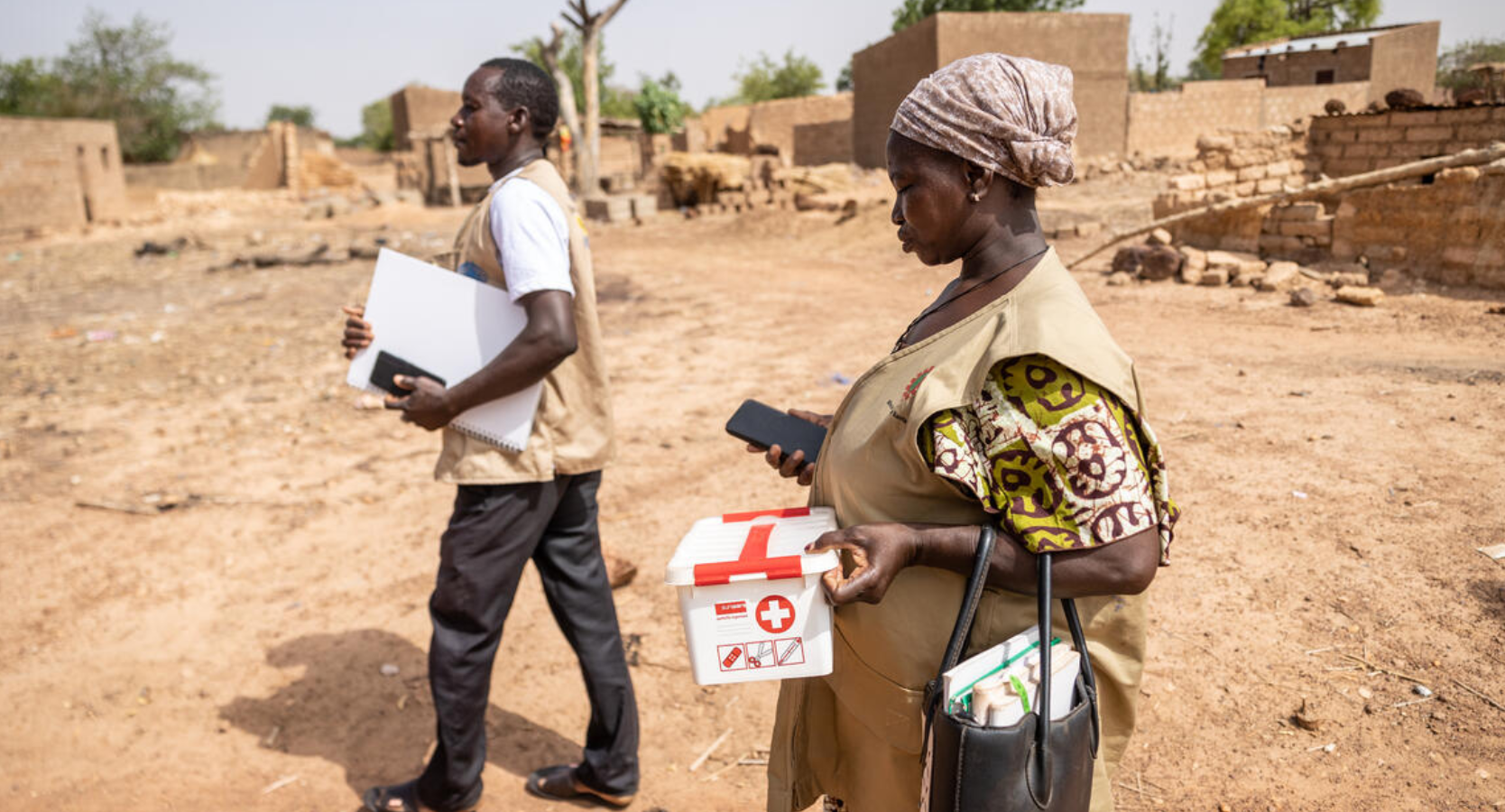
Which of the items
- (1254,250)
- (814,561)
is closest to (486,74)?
(814,561)

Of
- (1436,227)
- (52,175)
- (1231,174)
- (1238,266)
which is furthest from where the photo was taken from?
(52,175)

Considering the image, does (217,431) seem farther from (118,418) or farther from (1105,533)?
(1105,533)

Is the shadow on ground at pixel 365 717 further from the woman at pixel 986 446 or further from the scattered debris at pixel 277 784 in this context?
the woman at pixel 986 446

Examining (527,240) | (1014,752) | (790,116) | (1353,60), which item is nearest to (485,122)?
(527,240)

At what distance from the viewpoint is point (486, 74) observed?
2398 mm

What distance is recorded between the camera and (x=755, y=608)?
130 cm

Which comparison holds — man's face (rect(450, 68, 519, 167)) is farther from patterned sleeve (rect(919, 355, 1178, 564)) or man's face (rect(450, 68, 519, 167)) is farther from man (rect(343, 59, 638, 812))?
patterned sleeve (rect(919, 355, 1178, 564))

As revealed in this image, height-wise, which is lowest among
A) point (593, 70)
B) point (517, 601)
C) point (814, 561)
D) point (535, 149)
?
point (517, 601)

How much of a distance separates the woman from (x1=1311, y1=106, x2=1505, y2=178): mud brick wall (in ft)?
32.9

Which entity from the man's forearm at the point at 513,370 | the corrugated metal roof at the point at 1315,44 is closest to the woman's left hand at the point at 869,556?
the man's forearm at the point at 513,370

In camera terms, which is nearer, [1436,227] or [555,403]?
[555,403]

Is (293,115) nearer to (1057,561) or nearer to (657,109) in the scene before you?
(657,109)

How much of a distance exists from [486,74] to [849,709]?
5.97ft

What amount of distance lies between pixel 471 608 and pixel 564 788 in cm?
71
